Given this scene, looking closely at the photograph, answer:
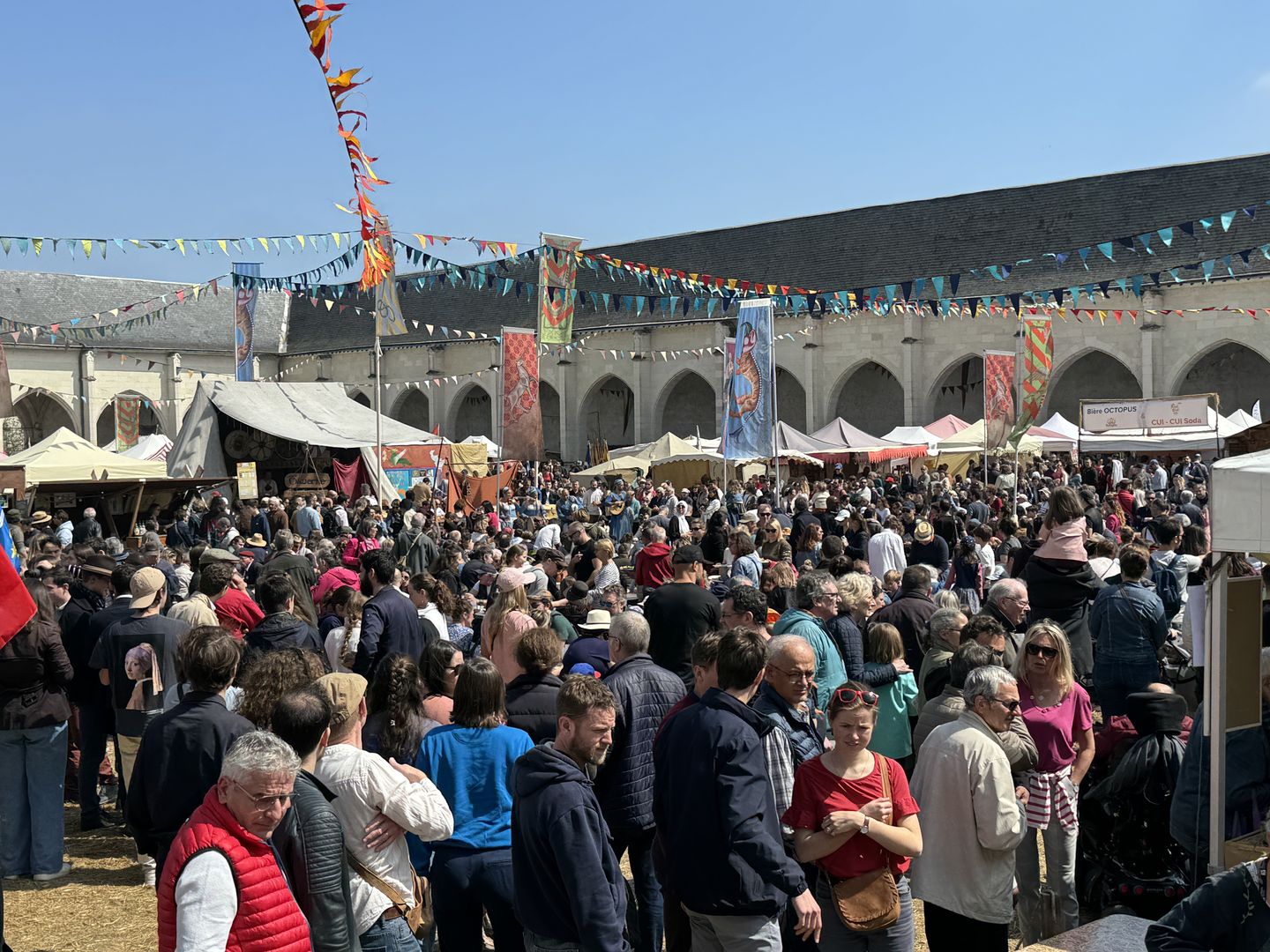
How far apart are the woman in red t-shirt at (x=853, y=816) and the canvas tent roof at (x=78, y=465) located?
629 inches

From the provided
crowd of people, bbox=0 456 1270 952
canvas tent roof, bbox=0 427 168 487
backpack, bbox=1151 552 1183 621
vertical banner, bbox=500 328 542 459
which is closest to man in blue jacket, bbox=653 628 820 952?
crowd of people, bbox=0 456 1270 952

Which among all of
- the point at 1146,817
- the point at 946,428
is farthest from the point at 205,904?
the point at 946,428

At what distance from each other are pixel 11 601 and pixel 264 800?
1515 mm

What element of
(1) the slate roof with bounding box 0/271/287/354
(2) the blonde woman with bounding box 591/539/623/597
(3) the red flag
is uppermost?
(1) the slate roof with bounding box 0/271/287/354

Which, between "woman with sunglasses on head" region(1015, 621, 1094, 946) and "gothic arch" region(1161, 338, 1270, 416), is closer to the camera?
"woman with sunglasses on head" region(1015, 621, 1094, 946)

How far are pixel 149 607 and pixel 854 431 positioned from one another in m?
21.9

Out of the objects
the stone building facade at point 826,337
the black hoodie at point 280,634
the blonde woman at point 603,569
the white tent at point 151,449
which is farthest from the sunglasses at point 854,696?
the white tent at point 151,449

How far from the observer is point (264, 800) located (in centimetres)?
275

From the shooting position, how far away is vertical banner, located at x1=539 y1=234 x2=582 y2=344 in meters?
15.1

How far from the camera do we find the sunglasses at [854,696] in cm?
349

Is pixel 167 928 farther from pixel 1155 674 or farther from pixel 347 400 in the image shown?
pixel 347 400

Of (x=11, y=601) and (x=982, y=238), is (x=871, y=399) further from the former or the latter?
(x=11, y=601)

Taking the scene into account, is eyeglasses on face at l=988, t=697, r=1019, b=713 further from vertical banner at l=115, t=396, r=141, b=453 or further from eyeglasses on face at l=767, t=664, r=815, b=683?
vertical banner at l=115, t=396, r=141, b=453

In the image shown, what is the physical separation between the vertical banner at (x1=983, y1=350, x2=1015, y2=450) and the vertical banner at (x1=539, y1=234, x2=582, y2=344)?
6.06m
